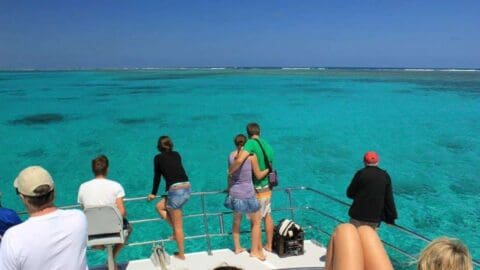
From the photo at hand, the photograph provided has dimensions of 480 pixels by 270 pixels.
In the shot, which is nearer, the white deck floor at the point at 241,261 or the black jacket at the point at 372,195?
the black jacket at the point at 372,195

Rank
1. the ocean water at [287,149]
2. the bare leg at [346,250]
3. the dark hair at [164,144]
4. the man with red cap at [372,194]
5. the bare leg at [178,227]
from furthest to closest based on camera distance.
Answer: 1. the ocean water at [287,149]
2. the bare leg at [178,227]
3. the dark hair at [164,144]
4. the man with red cap at [372,194]
5. the bare leg at [346,250]

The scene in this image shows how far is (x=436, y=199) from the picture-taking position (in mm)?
12484

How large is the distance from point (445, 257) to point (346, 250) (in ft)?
3.07

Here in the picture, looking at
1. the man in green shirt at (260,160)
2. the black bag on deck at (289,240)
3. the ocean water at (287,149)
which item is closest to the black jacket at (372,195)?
the black bag on deck at (289,240)

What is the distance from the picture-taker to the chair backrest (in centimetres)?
442

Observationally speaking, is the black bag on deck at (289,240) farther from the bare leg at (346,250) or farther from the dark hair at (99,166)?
the dark hair at (99,166)

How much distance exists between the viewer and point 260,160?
5.53 meters

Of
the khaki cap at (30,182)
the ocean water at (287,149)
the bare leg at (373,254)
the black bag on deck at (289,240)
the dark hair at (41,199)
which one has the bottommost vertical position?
the ocean water at (287,149)

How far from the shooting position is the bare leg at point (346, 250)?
3.15 m

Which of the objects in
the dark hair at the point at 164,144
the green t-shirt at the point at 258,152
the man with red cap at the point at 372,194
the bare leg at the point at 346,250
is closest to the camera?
the bare leg at the point at 346,250

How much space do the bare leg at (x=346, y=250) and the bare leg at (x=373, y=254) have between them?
0.25 ft

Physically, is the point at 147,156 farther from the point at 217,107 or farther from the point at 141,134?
the point at 217,107

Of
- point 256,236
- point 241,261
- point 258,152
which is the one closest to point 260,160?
point 258,152

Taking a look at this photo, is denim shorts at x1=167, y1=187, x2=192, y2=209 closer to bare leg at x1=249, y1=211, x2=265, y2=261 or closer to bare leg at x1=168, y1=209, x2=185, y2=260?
bare leg at x1=168, y1=209, x2=185, y2=260
